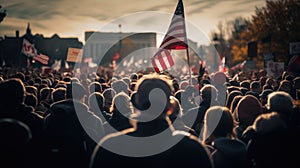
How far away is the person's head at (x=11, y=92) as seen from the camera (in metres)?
4.48

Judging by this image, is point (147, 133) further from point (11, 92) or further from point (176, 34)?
point (176, 34)

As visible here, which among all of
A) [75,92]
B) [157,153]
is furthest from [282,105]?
[75,92]

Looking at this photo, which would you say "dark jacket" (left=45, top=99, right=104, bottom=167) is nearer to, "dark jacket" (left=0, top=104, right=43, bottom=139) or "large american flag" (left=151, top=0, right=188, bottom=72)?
"dark jacket" (left=0, top=104, right=43, bottom=139)

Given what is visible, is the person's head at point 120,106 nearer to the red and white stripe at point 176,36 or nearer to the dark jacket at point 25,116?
the dark jacket at point 25,116

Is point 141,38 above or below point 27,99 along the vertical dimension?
above

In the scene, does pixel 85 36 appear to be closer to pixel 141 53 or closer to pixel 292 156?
pixel 141 53

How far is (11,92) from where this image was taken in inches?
177

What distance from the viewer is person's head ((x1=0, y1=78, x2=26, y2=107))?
4477mm

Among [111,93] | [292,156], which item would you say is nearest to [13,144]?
[292,156]

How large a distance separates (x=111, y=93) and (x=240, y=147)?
5104 mm

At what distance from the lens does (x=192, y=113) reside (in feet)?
22.6

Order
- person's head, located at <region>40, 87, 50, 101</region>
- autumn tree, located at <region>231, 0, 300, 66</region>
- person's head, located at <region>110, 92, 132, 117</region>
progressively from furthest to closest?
autumn tree, located at <region>231, 0, 300, 66</region> < person's head, located at <region>40, 87, 50, 101</region> < person's head, located at <region>110, 92, 132, 117</region>

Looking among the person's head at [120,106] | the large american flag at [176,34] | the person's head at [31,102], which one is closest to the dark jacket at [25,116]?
the person's head at [31,102]

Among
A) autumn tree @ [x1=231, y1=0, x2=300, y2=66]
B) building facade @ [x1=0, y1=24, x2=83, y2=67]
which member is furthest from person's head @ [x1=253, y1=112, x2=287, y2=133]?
autumn tree @ [x1=231, y1=0, x2=300, y2=66]
